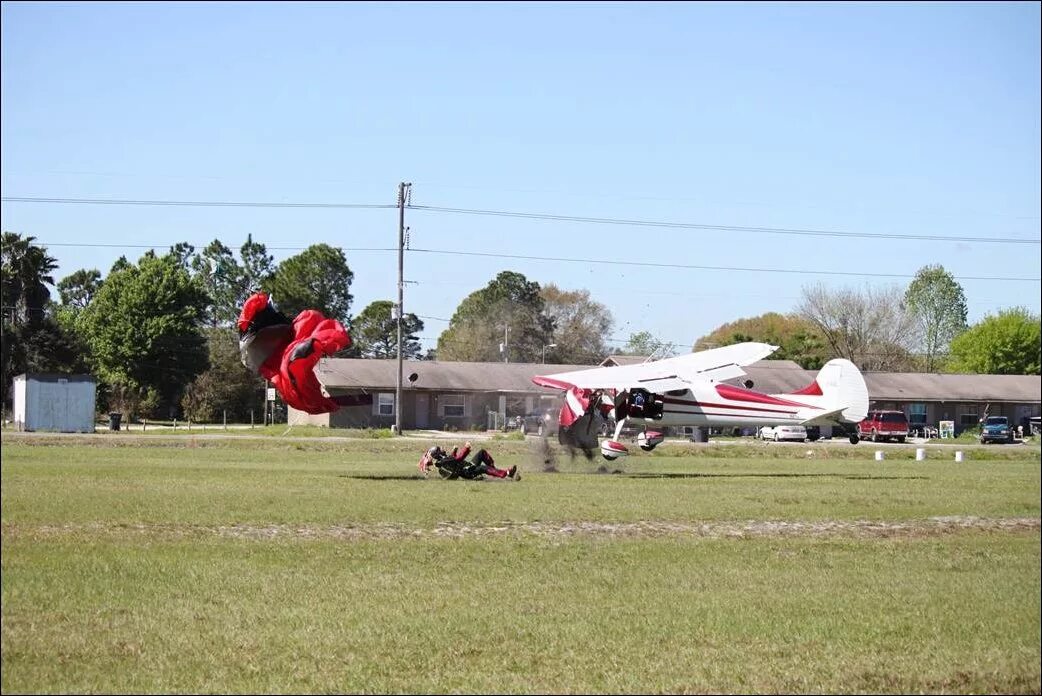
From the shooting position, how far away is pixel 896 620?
13703 millimetres

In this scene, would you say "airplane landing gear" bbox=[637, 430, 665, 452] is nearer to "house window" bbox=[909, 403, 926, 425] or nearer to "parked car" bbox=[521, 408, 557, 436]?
"parked car" bbox=[521, 408, 557, 436]

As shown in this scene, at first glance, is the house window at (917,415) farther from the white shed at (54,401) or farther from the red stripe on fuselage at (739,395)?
the white shed at (54,401)

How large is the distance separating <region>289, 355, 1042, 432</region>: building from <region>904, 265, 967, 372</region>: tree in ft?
31.1

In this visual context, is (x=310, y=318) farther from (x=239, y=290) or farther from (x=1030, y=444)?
(x=1030, y=444)

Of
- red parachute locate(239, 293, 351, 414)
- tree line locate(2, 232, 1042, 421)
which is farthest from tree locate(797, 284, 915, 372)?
red parachute locate(239, 293, 351, 414)

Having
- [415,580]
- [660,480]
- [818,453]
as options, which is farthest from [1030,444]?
[818,453]

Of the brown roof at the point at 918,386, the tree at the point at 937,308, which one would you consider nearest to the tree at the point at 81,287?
the tree at the point at 937,308

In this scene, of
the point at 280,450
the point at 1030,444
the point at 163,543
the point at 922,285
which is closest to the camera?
the point at 1030,444

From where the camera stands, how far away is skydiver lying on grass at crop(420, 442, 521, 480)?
34.1 m

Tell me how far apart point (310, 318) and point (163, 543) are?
12.1 meters

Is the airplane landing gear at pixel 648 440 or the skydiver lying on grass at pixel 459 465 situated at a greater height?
the airplane landing gear at pixel 648 440

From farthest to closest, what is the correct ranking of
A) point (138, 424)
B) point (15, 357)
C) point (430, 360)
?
point (430, 360) < point (138, 424) < point (15, 357)

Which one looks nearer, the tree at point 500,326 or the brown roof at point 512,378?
the brown roof at point 512,378

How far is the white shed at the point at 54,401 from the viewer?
7.78 m
